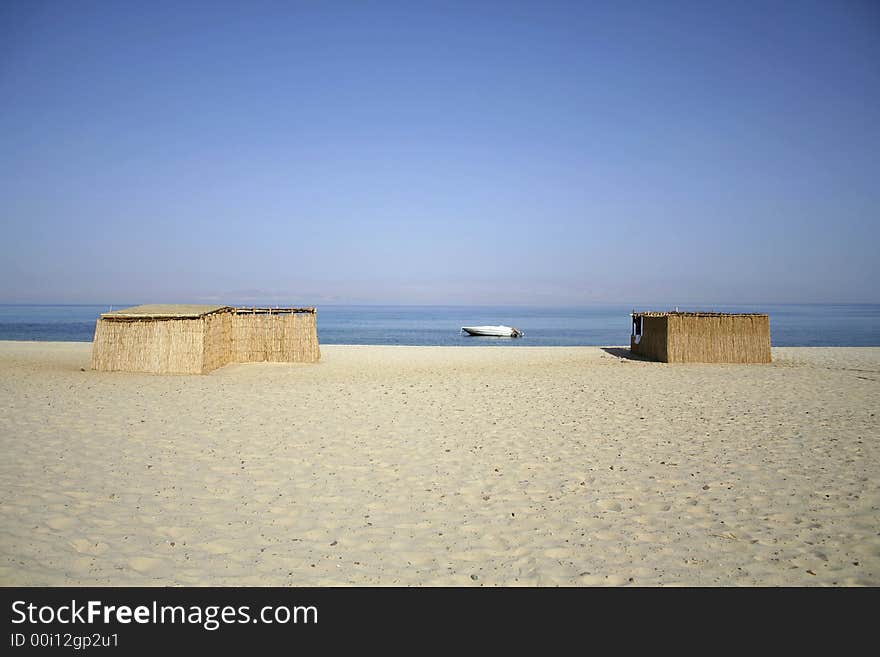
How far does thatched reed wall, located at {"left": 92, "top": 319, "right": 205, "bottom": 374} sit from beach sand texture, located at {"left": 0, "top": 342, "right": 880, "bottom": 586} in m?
2.84

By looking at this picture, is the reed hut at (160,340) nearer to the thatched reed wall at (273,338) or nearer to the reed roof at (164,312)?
the reed roof at (164,312)

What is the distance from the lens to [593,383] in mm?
13578

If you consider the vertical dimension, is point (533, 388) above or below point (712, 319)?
below

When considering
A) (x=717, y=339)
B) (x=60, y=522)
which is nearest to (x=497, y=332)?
(x=717, y=339)

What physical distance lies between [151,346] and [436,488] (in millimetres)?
11599

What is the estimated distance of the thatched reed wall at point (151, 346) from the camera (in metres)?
14.6

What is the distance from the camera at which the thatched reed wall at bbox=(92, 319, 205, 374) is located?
1465 cm

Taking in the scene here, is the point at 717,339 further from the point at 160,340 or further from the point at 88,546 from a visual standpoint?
the point at 88,546

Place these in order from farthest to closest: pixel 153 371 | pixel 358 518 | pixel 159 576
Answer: pixel 153 371
pixel 358 518
pixel 159 576

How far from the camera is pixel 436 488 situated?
→ 5.86m

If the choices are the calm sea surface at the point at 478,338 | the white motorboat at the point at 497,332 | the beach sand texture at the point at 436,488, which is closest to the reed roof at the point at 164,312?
the beach sand texture at the point at 436,488
